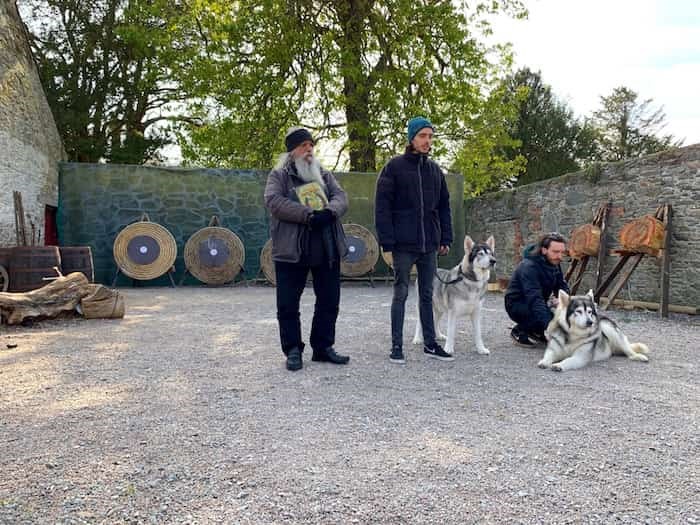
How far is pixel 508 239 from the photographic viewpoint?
11.2 m

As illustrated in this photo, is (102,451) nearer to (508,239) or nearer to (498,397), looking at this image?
(498,397)

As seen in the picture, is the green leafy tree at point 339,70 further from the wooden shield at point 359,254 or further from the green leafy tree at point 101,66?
the wooden shield at point 359,254

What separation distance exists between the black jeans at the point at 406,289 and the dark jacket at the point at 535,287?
0.90 m

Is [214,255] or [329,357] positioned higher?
[214,255]

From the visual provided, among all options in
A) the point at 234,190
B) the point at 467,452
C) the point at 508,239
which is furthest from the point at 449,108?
the point at 467,452

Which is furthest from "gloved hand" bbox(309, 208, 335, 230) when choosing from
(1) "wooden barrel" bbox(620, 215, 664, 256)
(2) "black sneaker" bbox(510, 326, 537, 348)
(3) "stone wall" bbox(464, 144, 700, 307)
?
(3) "stone wall" bbox(464, 144, 700, 307)

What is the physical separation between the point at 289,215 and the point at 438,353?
165cm

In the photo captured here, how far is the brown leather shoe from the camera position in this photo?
13.6 ft

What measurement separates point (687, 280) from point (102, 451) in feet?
23.2

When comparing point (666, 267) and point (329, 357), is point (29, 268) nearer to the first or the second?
point (329, 357)

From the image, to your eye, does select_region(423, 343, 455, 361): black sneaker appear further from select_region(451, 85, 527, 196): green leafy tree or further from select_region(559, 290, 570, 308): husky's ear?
select_region(451, 85, 527, 196): green leafy tree

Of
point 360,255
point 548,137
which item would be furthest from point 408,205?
point 548,137

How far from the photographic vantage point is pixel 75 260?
26.0 ft

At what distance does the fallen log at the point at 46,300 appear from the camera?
5.86 m
